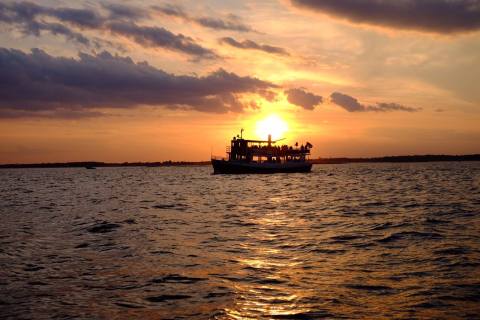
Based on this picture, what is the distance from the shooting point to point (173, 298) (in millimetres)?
9664

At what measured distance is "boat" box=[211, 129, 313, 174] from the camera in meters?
96.3

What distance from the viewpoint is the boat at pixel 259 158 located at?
3792 inches

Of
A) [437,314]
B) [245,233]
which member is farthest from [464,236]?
[437,314]

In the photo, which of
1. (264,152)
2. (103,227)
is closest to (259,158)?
(264,152)

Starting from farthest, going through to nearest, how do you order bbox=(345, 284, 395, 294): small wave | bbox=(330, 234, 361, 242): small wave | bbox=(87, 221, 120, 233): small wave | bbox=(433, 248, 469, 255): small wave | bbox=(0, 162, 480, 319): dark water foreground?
bbox=(87, 221, 120, 233): small wave, bbox=(330, 234, 361, 242): small wave, bbox=(433, 248, 469, 255): small wave, bbox=(345, 284, 395, 294): small wave, bbox=(0, 162, 480, 319): dark water foreground

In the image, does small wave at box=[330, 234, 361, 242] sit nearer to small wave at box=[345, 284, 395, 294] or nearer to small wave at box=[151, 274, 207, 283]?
small wave at box=[345, 284, 395, 294]

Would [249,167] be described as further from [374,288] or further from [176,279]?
[374,288]

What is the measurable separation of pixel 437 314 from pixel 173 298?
5.25 meters

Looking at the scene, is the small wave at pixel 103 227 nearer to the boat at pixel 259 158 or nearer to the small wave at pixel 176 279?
the small wave at pixel 176 279

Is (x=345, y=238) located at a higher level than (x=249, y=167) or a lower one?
lower

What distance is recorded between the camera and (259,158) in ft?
328

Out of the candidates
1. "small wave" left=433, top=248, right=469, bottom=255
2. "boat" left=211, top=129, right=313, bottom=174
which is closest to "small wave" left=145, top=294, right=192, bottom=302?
"small wave" left=433, top=248, right=469, bottom=255

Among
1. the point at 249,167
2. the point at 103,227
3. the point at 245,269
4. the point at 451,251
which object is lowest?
the point at 103,227

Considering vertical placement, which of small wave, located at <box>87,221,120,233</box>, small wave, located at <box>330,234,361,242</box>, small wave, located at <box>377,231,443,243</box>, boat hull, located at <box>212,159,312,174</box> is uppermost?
boat hull, located at <box>212,159,312,174</box>
